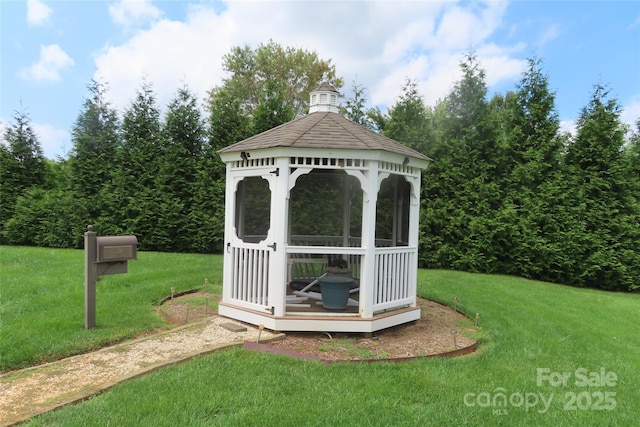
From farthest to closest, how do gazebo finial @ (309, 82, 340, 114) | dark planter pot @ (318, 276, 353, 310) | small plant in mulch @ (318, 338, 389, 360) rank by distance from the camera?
gazebo finial @ (309, 82, 340, 114) < dark planter pot @ (318, 276, 353, 310) < small plant in mulch @ (318, 338, 389, 360)

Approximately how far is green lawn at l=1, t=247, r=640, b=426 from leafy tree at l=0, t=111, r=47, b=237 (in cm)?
874

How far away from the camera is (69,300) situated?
5719 millimetres

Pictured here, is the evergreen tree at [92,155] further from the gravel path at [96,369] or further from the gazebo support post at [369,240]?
the gazebo support post at [369,240]

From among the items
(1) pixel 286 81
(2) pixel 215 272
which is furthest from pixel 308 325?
(1) pixel 286 81

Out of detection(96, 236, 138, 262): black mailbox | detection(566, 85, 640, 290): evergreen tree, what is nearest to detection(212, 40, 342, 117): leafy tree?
detection(566, 85, 640, 290): evergreen tree

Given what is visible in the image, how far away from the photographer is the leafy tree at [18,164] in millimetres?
12273

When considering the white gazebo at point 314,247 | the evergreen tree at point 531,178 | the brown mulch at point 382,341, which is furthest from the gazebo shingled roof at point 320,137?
the evergreen tree at point 531,178

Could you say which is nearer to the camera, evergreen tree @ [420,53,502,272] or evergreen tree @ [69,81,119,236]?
evergreen tree @ [420,53,502,272]

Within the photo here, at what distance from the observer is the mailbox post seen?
15.0ft

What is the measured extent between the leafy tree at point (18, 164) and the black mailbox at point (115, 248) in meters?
10.1

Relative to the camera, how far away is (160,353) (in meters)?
3.94

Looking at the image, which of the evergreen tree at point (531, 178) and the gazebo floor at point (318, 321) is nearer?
the gazebo floor at point (318, 321)

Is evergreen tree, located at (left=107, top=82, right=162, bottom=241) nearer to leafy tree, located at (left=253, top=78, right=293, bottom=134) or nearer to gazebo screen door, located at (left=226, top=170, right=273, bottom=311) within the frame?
leafy tree, located at (left=253, top=78, right=293, bottom=134)

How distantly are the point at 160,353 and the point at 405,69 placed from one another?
9641 mm
